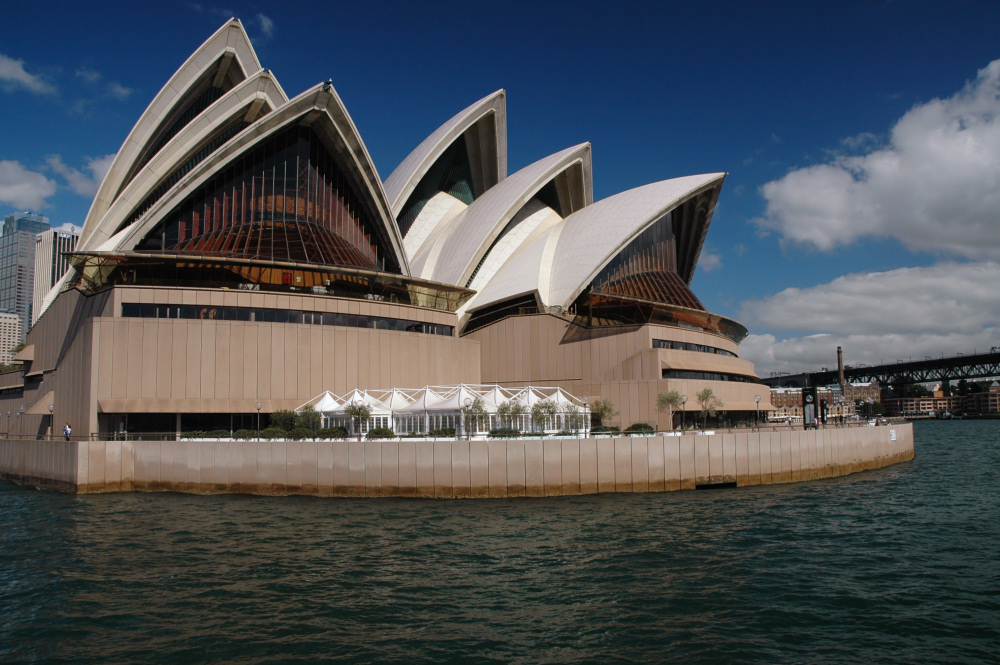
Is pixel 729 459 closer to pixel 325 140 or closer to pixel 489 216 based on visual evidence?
pixel 489 216

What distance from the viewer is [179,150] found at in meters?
45.9

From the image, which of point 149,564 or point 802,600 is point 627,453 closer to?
point 802,600

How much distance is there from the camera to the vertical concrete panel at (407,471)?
27.6 m

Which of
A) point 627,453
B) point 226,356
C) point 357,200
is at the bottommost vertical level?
point 627,453

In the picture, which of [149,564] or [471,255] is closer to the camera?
[149,564]

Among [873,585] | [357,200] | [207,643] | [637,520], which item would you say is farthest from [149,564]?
[357,200]

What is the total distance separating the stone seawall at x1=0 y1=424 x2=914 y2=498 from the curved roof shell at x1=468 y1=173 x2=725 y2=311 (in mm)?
20508

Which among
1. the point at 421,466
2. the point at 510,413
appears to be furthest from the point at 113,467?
the point at 510,413

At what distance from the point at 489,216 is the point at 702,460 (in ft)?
104

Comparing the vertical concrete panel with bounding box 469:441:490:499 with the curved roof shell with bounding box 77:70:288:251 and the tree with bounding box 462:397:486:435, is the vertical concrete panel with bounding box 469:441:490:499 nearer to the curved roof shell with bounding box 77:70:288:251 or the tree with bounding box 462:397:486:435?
the tree with bounding box 462:397:486:435

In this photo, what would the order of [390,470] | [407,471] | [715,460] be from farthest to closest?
[715,460] < [390,470] < [407,471]

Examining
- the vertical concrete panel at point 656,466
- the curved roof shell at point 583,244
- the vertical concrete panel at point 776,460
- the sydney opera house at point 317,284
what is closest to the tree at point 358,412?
the sydney opera house at point 317,284

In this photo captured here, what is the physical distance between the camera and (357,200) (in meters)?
50.4

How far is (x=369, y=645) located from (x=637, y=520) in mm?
12486
